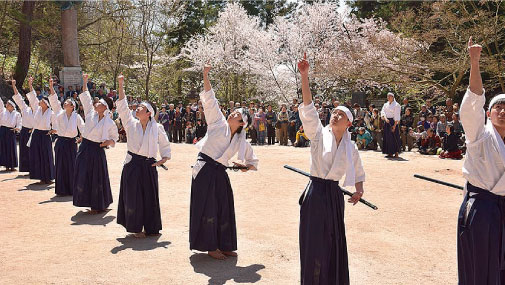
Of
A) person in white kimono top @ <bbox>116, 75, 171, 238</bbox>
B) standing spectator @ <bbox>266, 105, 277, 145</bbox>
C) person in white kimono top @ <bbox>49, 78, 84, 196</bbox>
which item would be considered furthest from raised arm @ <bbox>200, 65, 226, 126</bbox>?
standing spectator @ <bbox>266, 105, 277, 145</bbox>

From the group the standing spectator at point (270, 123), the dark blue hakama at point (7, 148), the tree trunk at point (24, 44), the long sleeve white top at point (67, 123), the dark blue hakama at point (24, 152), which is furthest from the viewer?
the tree trunk at point (24, 44)

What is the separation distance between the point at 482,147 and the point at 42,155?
9547 millimetres

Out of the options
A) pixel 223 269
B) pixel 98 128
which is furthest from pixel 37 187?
pixel 223 269

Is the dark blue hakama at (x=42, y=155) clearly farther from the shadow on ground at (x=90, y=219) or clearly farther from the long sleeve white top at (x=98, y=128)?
the long sleeve white top at (x=98, y=128)

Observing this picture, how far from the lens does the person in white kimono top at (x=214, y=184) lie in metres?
5.76

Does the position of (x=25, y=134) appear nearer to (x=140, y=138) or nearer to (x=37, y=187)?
(x=37, y=187)

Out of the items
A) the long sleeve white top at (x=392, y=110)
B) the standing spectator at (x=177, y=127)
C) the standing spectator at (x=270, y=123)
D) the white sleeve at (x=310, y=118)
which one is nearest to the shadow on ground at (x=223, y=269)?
the white sleeve at (x=310, y=118)

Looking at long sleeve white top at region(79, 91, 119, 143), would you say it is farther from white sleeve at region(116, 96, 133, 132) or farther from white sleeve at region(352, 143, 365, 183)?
white sleeve at region(352, 143, 365, 183)

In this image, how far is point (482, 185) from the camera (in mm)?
3740

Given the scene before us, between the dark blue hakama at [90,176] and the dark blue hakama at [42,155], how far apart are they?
319 centimetres

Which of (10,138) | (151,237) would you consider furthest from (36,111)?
(151,237)

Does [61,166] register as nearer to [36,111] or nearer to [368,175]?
[36,111]

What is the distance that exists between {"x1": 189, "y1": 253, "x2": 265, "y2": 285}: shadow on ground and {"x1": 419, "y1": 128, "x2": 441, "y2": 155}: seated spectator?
1174 cm

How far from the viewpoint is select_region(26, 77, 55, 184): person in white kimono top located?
10.8 m
